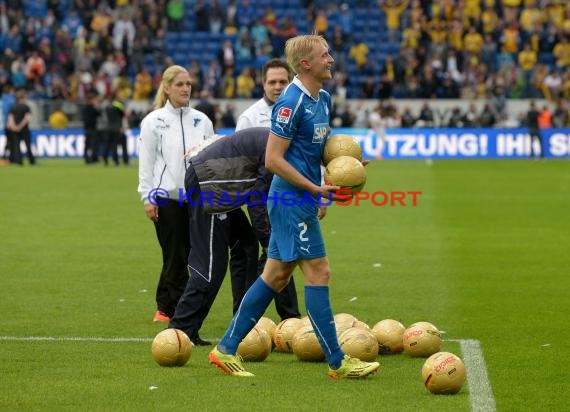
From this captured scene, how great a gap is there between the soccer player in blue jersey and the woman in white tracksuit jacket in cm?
229

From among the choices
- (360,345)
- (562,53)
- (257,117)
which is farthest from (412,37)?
(360,345)

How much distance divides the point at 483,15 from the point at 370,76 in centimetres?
501

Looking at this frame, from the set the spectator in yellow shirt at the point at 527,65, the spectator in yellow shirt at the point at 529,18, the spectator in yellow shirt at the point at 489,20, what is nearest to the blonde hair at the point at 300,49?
the spectator in yellow shirt at the point at 527,65

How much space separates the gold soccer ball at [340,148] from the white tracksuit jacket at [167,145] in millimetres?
2380

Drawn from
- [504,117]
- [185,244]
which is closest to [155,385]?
[185,244]

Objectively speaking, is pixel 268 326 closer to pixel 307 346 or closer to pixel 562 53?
pixel 307 346

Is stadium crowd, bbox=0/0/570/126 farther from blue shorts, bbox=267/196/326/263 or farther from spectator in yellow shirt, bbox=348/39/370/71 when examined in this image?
blue shorts, bbox=267/196/326/263

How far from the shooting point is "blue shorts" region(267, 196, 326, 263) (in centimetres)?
775

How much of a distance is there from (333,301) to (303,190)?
402 cm

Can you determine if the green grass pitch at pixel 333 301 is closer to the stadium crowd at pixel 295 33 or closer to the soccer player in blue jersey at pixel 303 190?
the soccer player in blue jersey at pixel 303 190

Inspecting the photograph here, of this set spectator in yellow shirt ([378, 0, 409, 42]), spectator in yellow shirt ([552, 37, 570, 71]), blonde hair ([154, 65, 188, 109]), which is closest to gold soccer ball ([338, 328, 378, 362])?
blonde hair ([154, 65, 188, 109])

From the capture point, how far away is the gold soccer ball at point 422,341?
340 inches

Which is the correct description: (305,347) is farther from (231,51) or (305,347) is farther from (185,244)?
(231,51)

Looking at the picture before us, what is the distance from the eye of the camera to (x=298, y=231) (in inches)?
305
